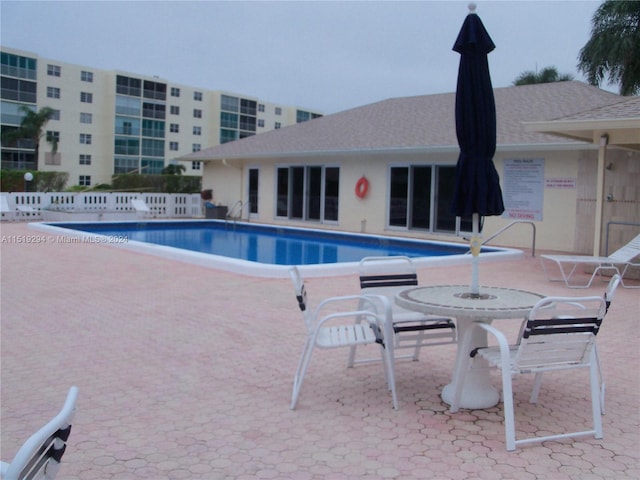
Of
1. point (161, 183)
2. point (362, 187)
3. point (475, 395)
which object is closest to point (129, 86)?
point (161, 183)

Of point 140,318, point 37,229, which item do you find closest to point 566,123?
point 140,318

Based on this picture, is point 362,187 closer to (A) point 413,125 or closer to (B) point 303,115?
(A) point 413,125

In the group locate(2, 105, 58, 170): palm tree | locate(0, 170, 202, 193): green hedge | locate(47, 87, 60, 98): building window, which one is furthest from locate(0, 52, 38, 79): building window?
locate(0, 170, 202, 193): green hedge

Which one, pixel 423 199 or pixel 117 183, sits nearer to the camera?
pixel 423 199

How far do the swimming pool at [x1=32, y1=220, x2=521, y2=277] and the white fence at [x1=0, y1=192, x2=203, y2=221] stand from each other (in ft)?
7.55

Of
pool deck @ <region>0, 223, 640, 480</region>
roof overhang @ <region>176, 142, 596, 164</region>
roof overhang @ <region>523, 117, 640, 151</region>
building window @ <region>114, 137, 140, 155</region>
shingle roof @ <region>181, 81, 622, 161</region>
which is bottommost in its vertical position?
pool deck @ <region>0, 223, 640, 480</region>

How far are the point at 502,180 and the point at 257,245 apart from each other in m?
6.93

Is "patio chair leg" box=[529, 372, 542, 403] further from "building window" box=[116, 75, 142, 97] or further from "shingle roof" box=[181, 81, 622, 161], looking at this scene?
"building window" box=[116, 75, 142, 97]

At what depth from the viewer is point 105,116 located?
62.5 meters

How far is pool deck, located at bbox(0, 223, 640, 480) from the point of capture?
11.1ft

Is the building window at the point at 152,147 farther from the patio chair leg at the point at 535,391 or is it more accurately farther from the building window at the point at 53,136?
the patio chair leg at the point at 535,391

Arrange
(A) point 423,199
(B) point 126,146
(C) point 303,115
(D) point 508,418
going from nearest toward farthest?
(D) point 508,418 < (A) point 423,199 < (B) point 126,146 < (C) point 303,115

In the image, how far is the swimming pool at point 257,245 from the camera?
36.5 feet

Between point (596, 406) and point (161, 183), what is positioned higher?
point (161, 183)
